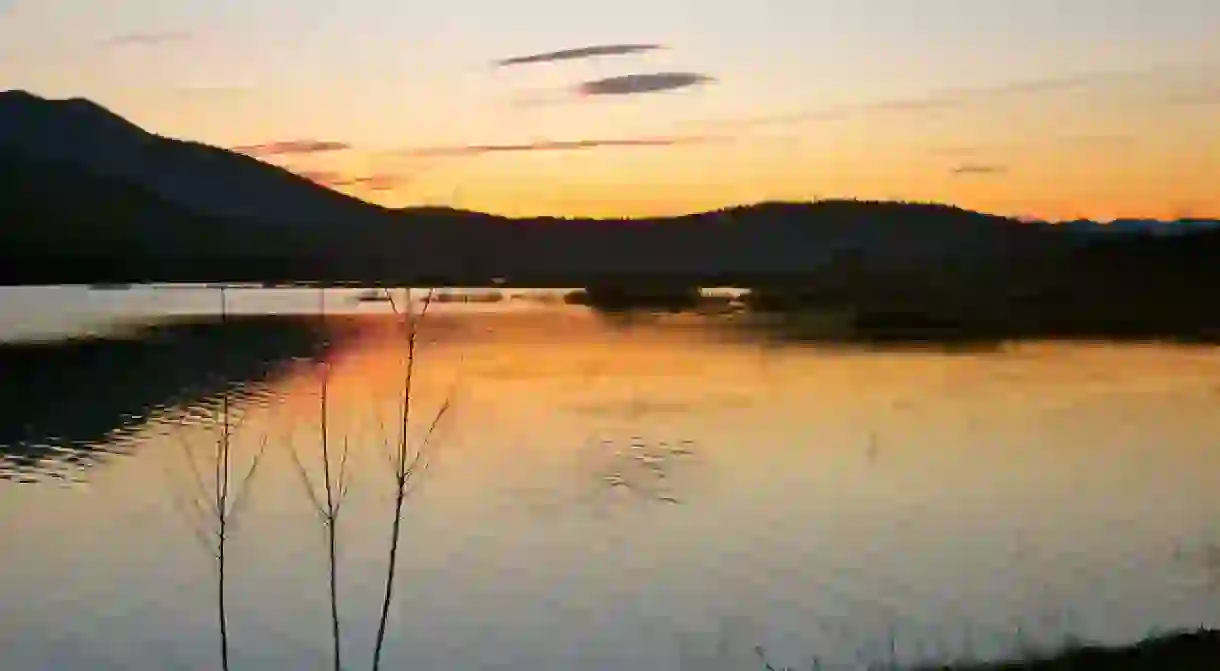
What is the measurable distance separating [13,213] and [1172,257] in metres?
110

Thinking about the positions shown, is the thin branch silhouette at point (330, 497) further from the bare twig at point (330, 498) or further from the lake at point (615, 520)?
the lake at point (615, 520)

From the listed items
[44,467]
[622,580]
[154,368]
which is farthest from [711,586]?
[154,368]

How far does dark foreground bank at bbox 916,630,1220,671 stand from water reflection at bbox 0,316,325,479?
247 inches

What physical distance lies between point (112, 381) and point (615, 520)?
72.1ft

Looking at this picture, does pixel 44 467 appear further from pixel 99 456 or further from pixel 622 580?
pixel 622 580

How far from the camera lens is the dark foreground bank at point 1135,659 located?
8.95 m

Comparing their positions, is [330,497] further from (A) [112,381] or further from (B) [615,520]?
(A) [112,381]

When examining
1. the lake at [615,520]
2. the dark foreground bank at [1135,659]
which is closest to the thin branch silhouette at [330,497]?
the lake at [615,520]

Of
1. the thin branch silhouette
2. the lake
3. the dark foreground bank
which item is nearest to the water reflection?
the lake

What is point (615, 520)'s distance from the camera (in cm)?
1758

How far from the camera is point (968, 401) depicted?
3178cm

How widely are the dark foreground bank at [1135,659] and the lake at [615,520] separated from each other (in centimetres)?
174

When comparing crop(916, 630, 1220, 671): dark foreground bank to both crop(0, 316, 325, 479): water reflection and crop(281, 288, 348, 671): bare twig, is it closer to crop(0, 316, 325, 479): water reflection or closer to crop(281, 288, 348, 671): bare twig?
crop(281, 288, 348, 671): bare twig

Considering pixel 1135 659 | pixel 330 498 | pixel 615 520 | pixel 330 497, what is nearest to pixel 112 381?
pixel 615 520
